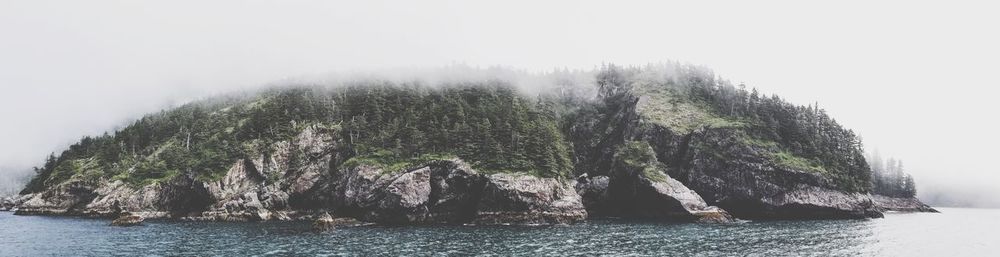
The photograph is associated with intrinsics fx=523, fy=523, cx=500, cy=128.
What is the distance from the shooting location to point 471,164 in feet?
389

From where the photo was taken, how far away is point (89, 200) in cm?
13788

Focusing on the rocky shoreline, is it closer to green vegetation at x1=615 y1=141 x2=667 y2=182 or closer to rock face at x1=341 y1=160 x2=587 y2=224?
rock face at x1=341 y1=160 x2=587 y2=224

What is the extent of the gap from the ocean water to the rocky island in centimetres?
1406

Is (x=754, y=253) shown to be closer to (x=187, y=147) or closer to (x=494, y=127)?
(x=494, y=127)

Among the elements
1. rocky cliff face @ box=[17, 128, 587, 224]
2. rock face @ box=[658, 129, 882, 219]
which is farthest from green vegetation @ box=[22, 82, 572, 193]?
rock face @ box=[658, 129, 882, 219]

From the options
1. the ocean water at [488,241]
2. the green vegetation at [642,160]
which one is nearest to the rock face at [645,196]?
the green vegetation at [642,160]

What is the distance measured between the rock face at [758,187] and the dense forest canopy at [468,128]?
4405 mm

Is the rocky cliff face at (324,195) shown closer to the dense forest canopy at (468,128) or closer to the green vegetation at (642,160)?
the dense forest canopy at (468,128)

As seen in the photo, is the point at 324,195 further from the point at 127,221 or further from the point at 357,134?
the point at 127,221

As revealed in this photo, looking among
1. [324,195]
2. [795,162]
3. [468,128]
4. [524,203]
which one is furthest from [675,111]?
[324,195]

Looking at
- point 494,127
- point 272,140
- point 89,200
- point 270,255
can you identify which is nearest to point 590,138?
point 494,127

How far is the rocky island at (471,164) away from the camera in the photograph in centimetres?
11238

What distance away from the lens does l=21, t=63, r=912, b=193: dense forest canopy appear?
128125 mm

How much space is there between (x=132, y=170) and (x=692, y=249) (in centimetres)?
14592
